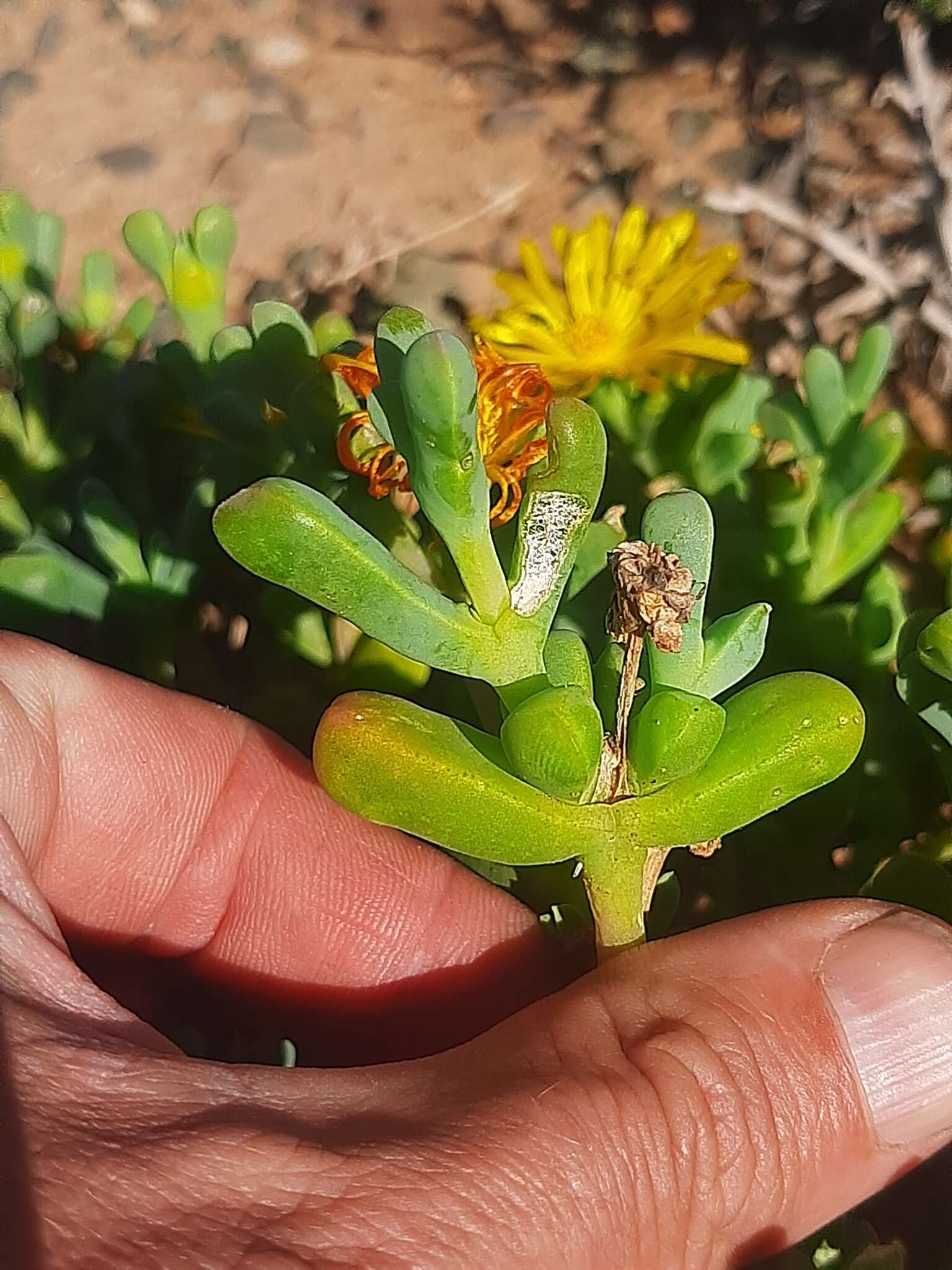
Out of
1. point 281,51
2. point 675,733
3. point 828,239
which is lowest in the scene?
point 675,733

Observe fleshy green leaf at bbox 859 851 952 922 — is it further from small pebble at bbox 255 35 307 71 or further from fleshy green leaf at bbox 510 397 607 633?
small pebble at bbox 255 35 307 71

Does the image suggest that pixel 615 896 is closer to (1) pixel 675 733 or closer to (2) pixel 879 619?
(1) pixel 675 733

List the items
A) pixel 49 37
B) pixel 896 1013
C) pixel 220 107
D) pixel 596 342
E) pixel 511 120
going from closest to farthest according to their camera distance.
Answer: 1. pixel 896 1013
2. pixel 596 342
3. pixel 511 120
4. pixel 220 107
5. pixel 49 37

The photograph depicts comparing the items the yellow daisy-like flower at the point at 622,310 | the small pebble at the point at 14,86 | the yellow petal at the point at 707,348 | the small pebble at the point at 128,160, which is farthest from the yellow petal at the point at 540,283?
the small pebble at the point at 14,86

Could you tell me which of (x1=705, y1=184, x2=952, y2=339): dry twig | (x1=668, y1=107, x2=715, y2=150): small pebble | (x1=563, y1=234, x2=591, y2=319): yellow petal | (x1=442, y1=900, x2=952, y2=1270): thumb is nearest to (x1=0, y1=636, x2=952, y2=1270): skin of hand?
(x1=442, y1=900, x2=952, y2=1270): thumb

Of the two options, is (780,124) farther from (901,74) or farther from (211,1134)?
(211,1134)

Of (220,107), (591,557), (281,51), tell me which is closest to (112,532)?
(591,557)

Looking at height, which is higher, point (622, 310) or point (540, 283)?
point (540, 283)
